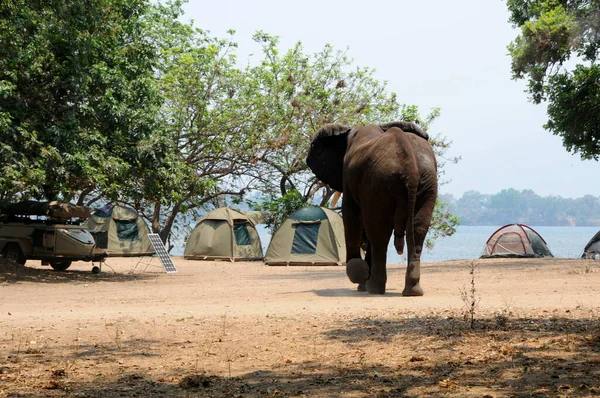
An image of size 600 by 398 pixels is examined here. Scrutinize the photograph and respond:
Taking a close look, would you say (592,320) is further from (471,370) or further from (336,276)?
(336,276)

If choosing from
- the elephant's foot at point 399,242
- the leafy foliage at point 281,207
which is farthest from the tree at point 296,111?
the elephant's foot at point 399,242

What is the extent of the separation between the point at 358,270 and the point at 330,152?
2498mm

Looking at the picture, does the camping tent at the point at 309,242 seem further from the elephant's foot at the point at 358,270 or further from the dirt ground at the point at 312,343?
the elephant's foot at the point at 358,270

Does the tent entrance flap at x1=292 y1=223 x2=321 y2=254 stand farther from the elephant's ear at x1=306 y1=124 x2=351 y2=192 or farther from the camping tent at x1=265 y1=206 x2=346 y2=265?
the elephant's ear at x1=306 y1=124 x2=351 y2=192

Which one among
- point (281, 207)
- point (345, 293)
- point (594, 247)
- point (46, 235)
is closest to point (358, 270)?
A: point (345, 293)

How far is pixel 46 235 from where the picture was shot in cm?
1930

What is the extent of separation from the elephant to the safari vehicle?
28.9 feet

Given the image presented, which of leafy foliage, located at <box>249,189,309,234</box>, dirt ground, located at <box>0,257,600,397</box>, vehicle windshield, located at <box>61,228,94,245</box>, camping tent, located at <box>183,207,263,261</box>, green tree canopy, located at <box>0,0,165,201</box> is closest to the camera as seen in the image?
dirt ground, located at <box>0,257,600,397</box>

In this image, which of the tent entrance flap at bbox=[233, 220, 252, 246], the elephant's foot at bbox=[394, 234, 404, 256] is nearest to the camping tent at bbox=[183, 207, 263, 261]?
the tent entrance flap at bbox=[233, 220, 252, 246]

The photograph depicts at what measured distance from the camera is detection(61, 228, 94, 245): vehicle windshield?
64.2 feet

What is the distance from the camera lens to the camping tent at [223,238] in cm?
2656

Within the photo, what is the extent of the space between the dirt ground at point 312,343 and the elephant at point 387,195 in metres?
0.48

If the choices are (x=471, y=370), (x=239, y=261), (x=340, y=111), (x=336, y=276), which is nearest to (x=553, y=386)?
(x=471, y=370)

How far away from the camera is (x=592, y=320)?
28.0 ft
